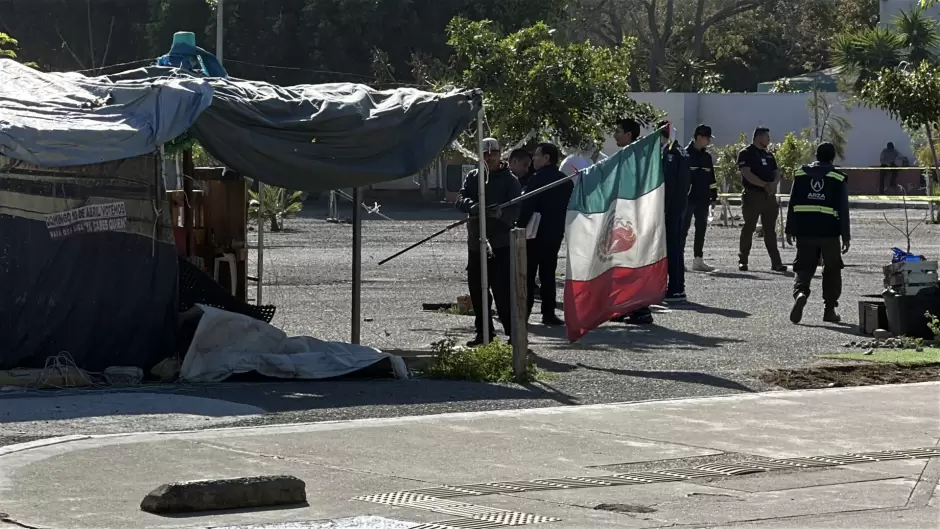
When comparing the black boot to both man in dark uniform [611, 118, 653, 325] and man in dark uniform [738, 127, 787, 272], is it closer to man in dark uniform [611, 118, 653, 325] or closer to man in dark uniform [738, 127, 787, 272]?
man in dark uniform [611, 118, 653, 325]

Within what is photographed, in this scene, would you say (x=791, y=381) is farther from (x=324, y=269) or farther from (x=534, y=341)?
(x=324, y=269)

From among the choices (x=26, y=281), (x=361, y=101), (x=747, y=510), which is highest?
(x=361, y=101)

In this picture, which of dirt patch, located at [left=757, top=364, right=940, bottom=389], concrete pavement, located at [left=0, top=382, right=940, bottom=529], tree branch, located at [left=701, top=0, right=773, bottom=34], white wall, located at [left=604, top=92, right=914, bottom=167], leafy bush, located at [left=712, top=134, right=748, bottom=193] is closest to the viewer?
concrete pavement, located at [left=0, top=382, right=940, bottom=529]

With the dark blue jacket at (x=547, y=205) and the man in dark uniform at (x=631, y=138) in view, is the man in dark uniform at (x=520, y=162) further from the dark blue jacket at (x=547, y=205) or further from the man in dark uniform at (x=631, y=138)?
the man in dark uniform at (x=631, y=138)

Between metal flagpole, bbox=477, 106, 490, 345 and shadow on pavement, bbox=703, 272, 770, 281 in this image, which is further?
shadow on pavement, bbox=703, 272, 770, 281

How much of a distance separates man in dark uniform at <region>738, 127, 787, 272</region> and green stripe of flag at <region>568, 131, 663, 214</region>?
725 cm

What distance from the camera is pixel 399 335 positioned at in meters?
15.5

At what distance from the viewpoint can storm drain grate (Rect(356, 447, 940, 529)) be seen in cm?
727

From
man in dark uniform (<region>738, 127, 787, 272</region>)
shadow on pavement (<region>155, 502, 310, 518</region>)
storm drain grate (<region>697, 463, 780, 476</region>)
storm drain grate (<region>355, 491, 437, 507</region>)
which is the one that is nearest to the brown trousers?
man in dark uniform (<region>738, 127, 787, 272</region>)

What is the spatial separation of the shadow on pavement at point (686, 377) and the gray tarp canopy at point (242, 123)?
2327mm

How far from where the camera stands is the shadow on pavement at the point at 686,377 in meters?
12.1

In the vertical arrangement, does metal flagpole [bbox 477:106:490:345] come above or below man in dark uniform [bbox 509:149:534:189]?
below

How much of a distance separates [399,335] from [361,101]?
3.30m

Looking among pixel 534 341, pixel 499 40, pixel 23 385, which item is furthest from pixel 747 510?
pixel 499 40
